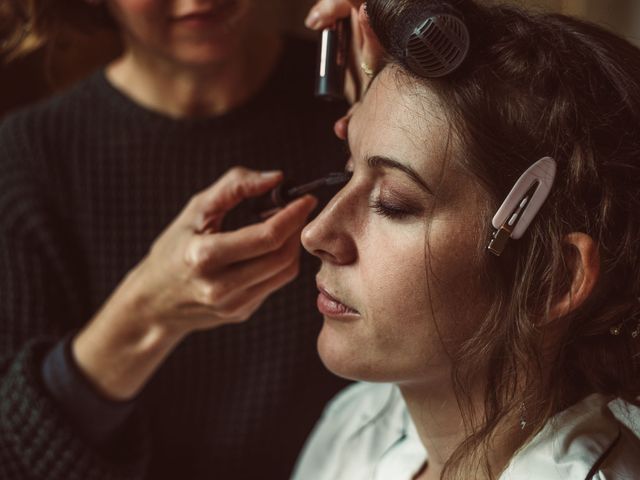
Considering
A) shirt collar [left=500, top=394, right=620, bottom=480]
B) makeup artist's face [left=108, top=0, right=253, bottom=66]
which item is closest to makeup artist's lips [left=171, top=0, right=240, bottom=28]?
makeup artist's face [left=108, top=0, right=253, bottom=66]

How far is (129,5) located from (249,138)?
0.28 metres

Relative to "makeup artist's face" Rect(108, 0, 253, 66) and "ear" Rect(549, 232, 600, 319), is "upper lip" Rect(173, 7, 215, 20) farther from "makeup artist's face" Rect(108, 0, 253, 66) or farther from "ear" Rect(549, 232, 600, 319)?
"ear" Rect(549, 232, 600, 319)

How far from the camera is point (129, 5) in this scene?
127cm

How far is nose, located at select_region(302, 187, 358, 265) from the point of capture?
0.92 metres

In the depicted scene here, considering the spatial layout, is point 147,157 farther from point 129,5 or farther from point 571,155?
point 571,155

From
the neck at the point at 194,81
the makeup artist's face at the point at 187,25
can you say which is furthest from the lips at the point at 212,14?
the neck at the point at 194,81

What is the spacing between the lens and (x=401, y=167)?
879 mm

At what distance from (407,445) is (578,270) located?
38 cm

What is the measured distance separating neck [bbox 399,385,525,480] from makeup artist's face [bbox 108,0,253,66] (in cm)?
60

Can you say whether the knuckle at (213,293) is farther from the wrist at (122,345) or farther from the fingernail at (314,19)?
the fingernail at (314,19)

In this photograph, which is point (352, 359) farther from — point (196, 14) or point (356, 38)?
point (196, 14)

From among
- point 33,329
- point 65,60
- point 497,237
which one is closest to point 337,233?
point 497,237

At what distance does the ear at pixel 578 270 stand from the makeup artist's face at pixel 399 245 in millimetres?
82

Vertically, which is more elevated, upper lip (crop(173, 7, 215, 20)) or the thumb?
upper lip (crop(173, 7, 215, 20))
